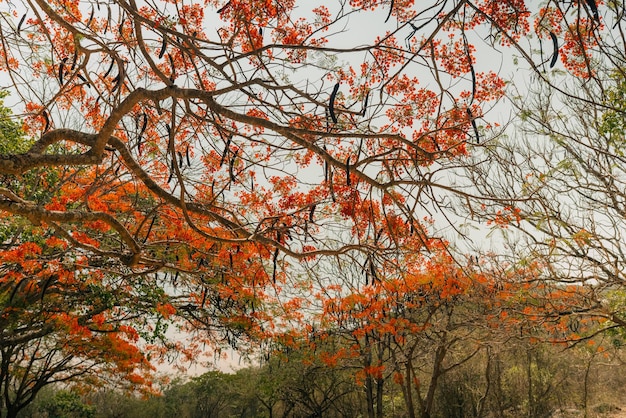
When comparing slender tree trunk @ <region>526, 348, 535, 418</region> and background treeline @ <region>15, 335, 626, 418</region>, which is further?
background treeline @ <region>15, 335, 626, 418</region>

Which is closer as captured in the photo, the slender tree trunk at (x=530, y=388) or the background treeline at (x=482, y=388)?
the slender tree trunk at (x=530, y=388)

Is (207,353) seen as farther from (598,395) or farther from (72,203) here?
(598,395)

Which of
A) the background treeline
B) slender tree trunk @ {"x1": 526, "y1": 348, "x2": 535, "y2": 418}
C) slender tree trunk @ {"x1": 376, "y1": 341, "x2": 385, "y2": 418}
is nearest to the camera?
slender tree trunk @ {"x1": 376, "y1": 341, "x2": 385, "y2": 418}

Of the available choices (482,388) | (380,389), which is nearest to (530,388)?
(482,388)

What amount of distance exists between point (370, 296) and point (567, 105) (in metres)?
6.29

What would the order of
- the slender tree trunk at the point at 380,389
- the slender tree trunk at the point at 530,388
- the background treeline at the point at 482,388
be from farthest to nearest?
the background treeline at the point at 482,388 → the slender tree trunk at the point at 530,388 → the slender tree trunk at the point at 380,389

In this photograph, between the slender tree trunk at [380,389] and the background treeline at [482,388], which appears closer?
the slender tree trunk at [380,389]

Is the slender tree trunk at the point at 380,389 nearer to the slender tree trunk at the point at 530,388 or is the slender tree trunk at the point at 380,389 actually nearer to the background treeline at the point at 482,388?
the background treeline at the point at 482,388

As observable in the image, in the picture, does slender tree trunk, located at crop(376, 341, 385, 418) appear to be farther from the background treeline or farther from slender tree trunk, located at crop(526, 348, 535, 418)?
slender tree trunk, located at crop(526, 348, 535, 418)

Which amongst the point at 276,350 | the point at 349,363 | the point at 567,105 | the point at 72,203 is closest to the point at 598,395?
the point at 349,363

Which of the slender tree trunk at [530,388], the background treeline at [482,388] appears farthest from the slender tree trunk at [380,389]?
the slender tree trunk at [530,388]

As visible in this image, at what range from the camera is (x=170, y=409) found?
19.7 m

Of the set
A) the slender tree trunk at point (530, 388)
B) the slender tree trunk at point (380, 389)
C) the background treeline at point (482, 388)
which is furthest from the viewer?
the background treeline at point (482, 388)

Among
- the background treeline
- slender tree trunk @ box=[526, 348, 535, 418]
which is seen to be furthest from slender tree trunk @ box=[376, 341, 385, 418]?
slender tree trunk @ box=[526, 348, 535, 418]
